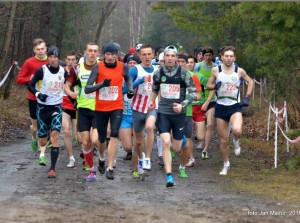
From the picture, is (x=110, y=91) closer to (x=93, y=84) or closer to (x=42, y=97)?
(x=93, y=84)

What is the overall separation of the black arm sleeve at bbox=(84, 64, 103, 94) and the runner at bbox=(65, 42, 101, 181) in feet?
2.39

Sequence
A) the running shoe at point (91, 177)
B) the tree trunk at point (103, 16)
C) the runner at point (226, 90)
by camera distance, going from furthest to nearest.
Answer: the tree trunk at point (103, 16) < the runner at point (226, 90) < the running shoe at point (91, 177)

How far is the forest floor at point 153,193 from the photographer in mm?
8758

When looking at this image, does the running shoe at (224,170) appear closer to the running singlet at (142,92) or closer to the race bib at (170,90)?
the running singlet at (142,92)

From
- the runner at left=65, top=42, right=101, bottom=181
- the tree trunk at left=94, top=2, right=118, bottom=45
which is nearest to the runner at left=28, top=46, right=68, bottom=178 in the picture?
the runner at left=65, top=42, right=101, bottom=181

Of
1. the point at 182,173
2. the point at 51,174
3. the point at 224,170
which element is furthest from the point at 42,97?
the point at 224,170

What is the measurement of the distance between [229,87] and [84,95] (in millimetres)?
2645

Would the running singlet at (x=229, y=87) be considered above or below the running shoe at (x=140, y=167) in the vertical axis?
above

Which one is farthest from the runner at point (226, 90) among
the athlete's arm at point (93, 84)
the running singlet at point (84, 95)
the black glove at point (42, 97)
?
the black glove at point (42, 97)

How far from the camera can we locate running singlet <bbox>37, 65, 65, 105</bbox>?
41.1 ft

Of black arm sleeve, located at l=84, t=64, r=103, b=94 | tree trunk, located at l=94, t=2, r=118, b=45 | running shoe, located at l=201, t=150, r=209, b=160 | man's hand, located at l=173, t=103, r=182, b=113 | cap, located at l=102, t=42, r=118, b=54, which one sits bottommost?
running shoe, located at l=201, t=150, r=209, b=160

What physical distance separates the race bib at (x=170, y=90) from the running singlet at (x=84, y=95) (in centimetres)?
120

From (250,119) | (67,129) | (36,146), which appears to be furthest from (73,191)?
(250,119)

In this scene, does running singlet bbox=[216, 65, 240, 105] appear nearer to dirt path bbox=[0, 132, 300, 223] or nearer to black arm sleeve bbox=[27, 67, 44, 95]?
dirt path bbox=[0, 132, 300, 223]
